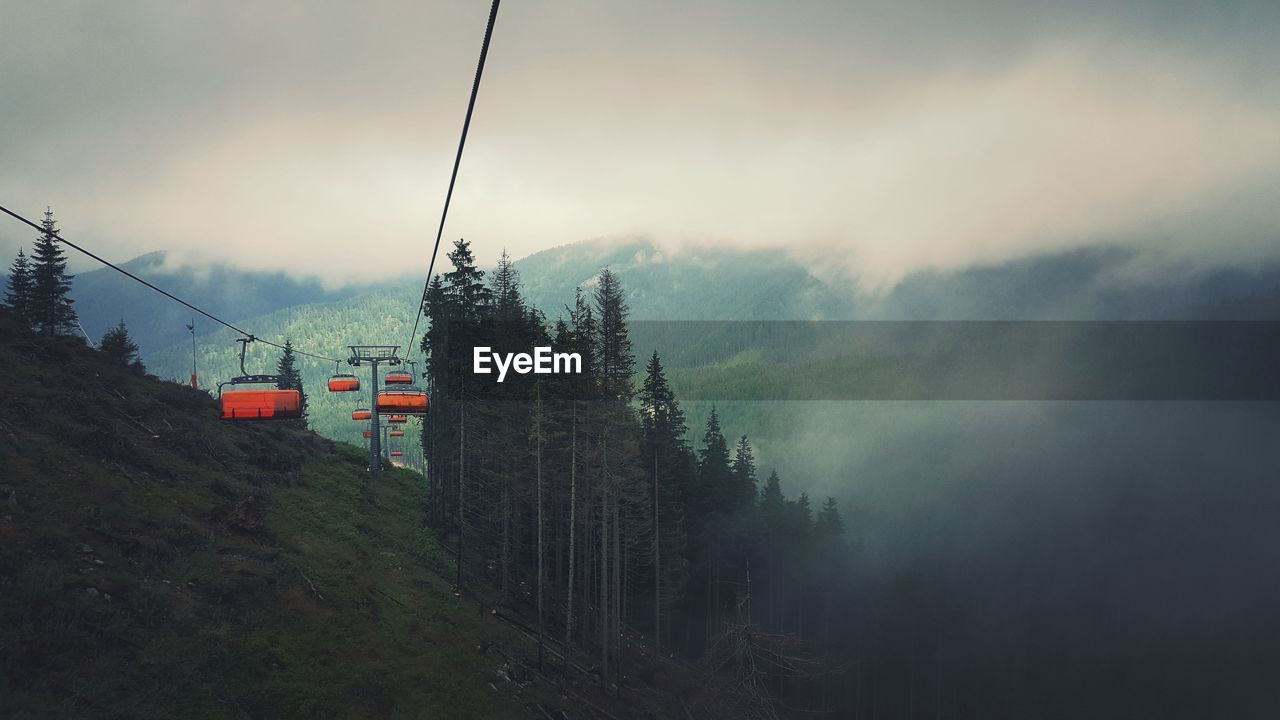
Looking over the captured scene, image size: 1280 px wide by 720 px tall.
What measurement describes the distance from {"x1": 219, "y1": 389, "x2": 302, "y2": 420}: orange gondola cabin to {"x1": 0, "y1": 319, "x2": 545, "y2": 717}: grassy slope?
16.7 feet

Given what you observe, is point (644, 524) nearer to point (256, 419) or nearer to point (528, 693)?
point (528, 693)

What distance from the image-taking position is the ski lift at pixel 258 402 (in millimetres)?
27562

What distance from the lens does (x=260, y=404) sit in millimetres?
27891

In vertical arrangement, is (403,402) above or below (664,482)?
above

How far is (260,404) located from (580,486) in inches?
592

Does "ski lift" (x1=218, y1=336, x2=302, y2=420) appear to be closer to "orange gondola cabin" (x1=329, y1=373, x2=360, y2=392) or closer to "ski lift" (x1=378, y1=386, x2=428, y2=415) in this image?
"ski lift" (x1=378, y1=386, x2=428, y2=415)

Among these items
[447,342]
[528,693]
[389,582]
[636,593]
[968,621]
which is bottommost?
[968,621]

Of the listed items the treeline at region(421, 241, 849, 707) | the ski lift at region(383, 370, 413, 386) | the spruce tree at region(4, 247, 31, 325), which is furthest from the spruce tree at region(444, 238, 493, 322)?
the spruce tree at region(4, 247, 31, 325)

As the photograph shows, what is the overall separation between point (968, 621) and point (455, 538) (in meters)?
91.2

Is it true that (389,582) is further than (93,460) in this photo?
Yes

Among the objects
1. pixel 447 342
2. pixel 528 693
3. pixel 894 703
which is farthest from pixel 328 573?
pixel 894 703

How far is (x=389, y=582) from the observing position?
32.8m

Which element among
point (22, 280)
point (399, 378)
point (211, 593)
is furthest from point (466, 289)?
point (22, 280)

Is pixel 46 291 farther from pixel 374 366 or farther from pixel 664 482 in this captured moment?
pixel 664 482
